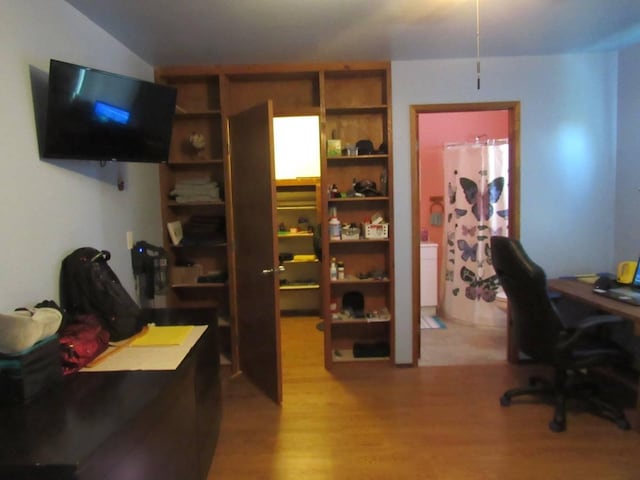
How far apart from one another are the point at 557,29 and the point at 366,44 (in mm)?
1225

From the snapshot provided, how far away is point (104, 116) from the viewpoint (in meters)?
1.72

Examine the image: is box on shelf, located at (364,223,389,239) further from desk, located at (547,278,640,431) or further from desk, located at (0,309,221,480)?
desk, located at (0,309,221,480)

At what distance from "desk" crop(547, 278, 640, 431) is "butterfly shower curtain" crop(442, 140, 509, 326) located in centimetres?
102

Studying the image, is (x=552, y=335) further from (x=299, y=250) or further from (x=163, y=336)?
(x=299, y=250)

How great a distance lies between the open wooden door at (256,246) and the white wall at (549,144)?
105 cm

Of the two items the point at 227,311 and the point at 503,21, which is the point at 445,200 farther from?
the point at 227,311

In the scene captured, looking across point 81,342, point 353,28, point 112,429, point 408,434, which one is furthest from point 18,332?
point 353,28

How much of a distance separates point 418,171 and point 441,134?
1.76m

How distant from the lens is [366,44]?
2.48 m

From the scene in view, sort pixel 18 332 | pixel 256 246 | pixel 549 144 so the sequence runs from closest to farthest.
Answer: pixel 18 332
pixel 256 246
pixel 549 144

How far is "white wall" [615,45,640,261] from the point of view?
105 inches

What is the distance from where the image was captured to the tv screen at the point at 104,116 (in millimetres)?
1535

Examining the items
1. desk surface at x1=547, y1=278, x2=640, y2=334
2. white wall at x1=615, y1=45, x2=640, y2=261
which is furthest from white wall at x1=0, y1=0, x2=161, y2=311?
white wall at x1=615, y1=45, x2=640, y2=261

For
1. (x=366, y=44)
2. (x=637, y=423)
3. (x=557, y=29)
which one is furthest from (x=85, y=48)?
(x=637, y=423)
